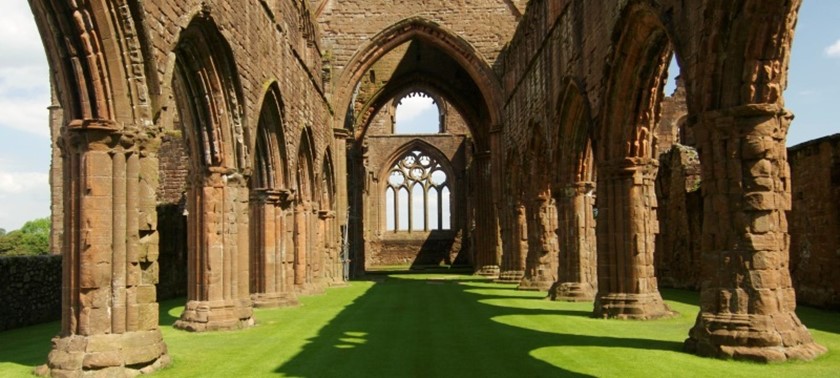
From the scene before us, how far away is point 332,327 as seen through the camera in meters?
10.2

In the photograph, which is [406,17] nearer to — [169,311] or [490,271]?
[490,271]

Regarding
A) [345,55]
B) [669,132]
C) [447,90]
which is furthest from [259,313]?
[447,90]

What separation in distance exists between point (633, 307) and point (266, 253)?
6.40 m

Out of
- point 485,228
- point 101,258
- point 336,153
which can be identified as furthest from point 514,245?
point 101,258

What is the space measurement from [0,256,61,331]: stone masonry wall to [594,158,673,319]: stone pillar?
27.3ft

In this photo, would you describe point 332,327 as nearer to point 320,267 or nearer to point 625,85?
point 625,85

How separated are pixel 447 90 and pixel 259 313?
1757cm

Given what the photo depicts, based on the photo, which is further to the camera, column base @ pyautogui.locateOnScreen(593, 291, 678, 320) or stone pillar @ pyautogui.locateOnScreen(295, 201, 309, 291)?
stone pillar @ pyautogui.locateOnScreen(295, 201, 309, 291)

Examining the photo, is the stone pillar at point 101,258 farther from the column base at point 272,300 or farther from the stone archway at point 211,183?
the column base at point 272,300

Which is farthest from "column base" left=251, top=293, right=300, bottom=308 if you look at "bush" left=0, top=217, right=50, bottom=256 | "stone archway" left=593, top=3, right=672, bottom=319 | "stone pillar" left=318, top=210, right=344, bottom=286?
"bush" left=0, top=217, right=50, bottom=256

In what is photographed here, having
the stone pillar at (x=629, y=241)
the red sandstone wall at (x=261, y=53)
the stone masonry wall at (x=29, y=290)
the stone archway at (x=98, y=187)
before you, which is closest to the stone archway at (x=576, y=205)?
the stone pillar at (x=629, y=241)

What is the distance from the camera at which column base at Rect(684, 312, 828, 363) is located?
643 centimetres

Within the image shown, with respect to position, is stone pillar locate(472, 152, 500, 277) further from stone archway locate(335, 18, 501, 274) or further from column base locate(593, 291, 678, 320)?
column base locate(593, 291, 678, 320)

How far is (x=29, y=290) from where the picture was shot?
1145 centimetres
